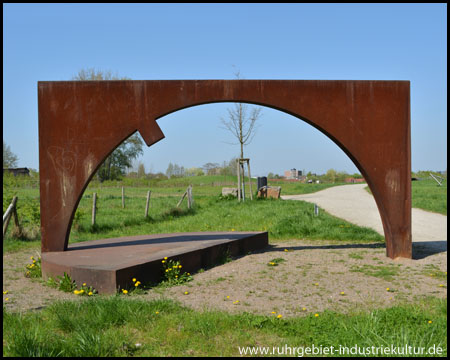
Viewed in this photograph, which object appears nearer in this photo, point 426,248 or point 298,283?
point 298,283

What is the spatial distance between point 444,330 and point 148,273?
12.5ft

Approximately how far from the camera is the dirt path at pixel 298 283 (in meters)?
5.03

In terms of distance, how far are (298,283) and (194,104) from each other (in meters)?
3.44

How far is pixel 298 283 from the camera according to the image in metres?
5.96

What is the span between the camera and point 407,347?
327cm

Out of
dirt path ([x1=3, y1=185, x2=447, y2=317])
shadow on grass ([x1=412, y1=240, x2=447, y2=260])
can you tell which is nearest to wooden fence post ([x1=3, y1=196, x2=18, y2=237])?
dirt path ([x1=3, y1=185, x2=447, y2=317])

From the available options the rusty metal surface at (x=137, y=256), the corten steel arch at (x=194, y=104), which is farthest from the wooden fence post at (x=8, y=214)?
the corten steel arch at (x=194, y=104)

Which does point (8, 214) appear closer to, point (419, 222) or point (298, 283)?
point (298, 283)

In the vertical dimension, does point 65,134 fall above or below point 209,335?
above

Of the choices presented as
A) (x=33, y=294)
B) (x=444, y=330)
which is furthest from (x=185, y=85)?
(x=444, y=330)

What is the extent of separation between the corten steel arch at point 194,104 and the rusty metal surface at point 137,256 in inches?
30.5

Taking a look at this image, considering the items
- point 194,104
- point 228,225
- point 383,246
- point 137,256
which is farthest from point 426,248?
point 137,256

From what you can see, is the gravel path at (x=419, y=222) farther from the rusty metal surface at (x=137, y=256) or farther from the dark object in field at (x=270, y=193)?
the rusty metal surface at (x=137, y=256)

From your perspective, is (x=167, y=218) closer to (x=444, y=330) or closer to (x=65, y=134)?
(x=65, y=134)
